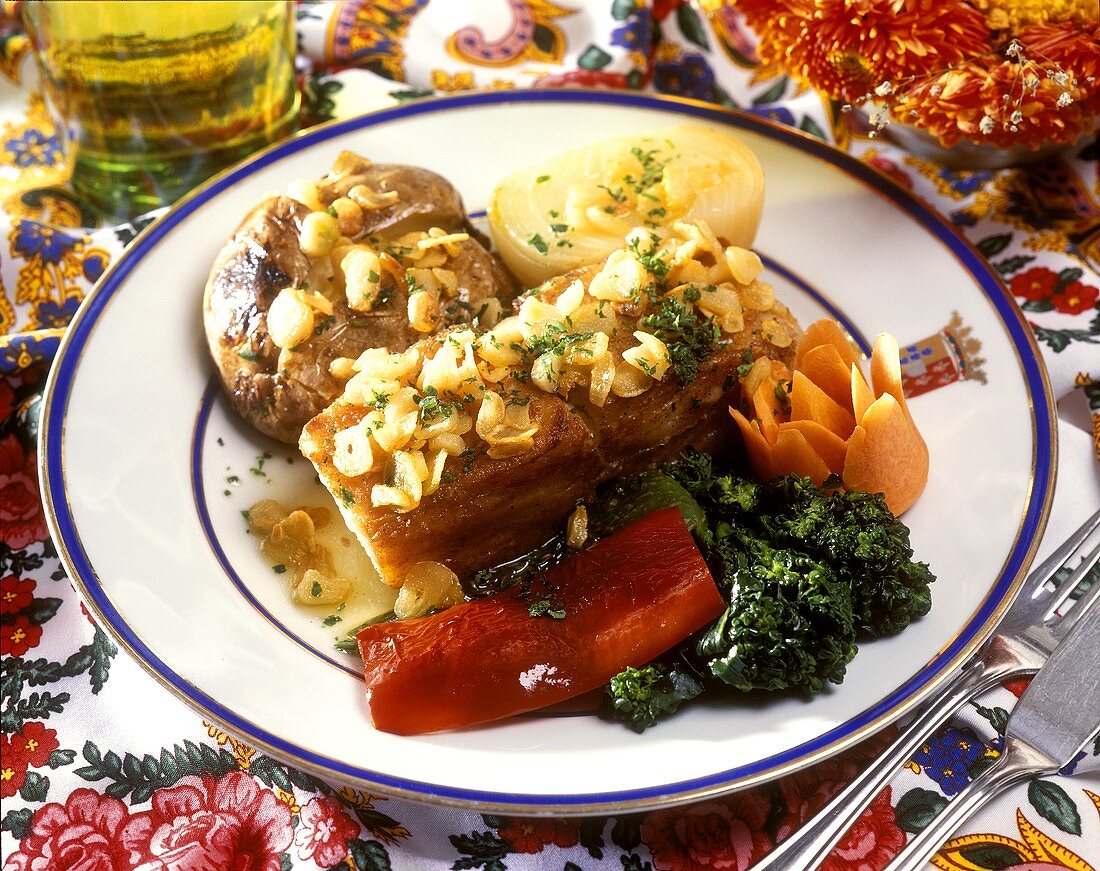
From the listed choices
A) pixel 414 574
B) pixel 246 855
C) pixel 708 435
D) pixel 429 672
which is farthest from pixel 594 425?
pixel 246 855

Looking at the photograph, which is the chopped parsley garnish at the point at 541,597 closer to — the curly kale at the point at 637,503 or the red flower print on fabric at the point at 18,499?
the curly kale at the point at 637,503

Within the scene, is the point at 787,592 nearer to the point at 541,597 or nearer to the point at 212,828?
the point at 541,597

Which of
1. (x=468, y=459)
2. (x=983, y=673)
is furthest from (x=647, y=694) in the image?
(x=983, y=673)

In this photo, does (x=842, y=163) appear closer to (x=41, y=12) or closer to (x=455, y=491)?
(x=455, y=491)

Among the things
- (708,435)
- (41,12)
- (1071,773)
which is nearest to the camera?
(1071,773)

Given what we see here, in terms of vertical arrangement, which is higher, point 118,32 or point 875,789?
point 118,32

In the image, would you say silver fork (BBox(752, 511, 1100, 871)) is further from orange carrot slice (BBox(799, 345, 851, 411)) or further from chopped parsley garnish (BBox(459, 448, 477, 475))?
chopped parsley garnish (BBox(459, 448, 477, 475))
